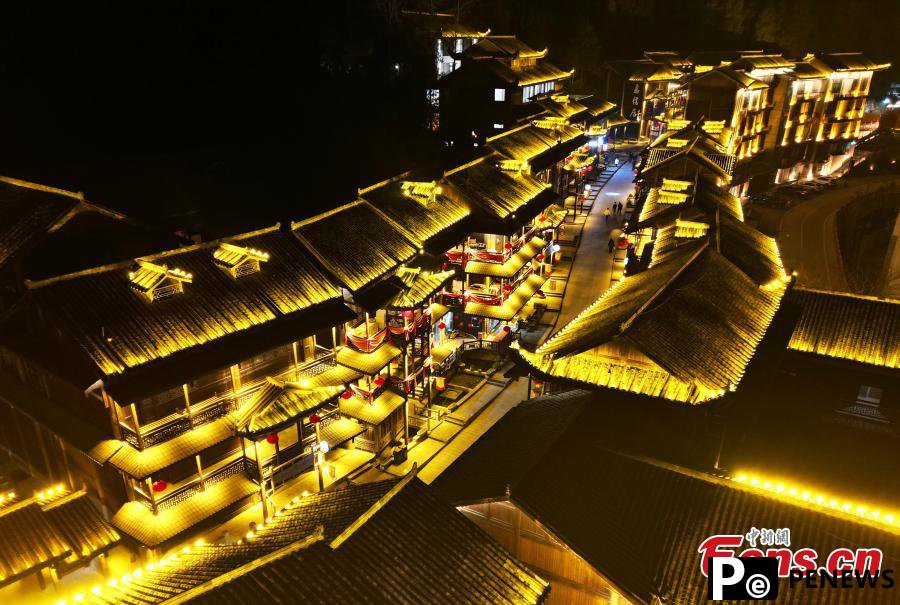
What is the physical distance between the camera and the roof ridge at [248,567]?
13609 mm

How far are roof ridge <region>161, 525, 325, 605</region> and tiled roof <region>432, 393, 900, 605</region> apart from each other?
235 inches

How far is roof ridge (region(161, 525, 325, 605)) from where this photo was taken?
13609mm

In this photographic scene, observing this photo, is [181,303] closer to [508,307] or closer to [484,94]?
[508,307]

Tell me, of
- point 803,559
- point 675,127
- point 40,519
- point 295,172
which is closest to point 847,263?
point 675,127

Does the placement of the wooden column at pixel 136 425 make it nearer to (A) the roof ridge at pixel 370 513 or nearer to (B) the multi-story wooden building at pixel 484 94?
(A) the roof ridge at pixel 370 513

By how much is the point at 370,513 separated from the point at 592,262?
46.4m

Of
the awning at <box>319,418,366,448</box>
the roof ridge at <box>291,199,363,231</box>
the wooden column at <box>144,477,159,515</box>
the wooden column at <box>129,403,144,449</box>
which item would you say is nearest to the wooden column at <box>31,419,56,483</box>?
the wooden column at <box>144,477,159,515</box>

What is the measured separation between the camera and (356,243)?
31.3 metres

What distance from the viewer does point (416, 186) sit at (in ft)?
126

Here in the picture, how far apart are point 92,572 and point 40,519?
419 centimetres

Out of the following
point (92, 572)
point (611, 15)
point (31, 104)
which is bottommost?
point (92, 572)

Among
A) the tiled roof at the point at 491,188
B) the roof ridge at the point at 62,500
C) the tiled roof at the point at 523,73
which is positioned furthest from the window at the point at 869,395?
the tiled roof at the point at 523,73

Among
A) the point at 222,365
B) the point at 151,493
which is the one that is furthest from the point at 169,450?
the point at 222,365

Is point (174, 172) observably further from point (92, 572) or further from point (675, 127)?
point (675, 127)
